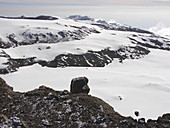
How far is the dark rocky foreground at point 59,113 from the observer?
543 inches

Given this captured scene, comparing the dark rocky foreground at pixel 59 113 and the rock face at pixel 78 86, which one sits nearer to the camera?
the dark rocky foreground at pixel 59 113

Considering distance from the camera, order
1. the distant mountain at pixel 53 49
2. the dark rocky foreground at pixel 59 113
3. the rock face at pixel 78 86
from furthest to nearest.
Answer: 1. the distant mountain at pixel 53 49
2. the rock face at pixel 78 86
3. the dark rocky foreground at pixel 59 113

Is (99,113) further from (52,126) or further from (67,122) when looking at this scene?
(52,126)

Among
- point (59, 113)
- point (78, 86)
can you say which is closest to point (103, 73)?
point (78, 86)

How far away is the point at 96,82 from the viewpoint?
5400cm

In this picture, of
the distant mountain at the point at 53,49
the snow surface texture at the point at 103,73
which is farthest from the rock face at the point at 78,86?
the distant mountain at the point at 53,49

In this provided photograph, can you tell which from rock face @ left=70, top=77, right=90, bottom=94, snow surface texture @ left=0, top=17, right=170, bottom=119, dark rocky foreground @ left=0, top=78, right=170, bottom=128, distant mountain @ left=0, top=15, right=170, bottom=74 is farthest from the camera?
distant mountain @ left=0, top=15, right=170, bottom=74

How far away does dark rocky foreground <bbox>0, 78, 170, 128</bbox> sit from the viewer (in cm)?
1379

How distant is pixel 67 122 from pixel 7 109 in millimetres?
5363

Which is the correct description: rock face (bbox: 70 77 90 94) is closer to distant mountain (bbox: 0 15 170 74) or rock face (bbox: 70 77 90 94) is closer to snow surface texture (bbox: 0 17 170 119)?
snow surface texture (bbox: 0 17 170 119)

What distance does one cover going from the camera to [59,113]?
15.0 m

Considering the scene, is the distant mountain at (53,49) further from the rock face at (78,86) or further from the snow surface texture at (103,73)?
the rock face at (78,86)

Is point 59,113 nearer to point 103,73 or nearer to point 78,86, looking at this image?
point 78,86

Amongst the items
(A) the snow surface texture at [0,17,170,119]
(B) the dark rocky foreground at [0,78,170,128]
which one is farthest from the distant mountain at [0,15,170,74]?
(B) the dark rocky foreground at [0,78,170,128]
